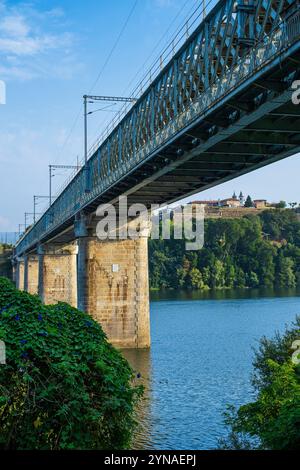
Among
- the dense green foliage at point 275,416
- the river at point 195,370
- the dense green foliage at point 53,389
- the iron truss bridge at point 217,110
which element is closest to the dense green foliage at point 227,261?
the river at point 195,370

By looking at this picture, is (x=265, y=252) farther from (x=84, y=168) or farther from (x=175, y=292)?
(x=84, y=168)

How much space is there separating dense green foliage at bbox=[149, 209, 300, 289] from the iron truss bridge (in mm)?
79063

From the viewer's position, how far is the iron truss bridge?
13.8 metres

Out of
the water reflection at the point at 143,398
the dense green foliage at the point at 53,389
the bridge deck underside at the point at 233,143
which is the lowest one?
the water reflection at the point at 143,398

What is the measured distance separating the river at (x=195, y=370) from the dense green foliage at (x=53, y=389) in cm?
240

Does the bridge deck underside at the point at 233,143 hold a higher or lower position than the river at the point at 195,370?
higher

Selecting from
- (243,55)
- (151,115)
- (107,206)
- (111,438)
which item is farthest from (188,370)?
(111,438)

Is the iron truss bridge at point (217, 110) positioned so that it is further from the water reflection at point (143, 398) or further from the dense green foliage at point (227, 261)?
the dense green foliage at point (227, 261)

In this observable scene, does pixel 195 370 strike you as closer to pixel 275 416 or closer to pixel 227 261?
pixel 275 416

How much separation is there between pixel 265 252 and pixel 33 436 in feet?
364

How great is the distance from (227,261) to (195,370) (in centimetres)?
8577

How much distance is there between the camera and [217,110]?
53.5 feet

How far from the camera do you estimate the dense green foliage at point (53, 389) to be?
9.07 metres

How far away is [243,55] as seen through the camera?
1480 cm
